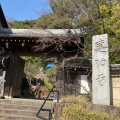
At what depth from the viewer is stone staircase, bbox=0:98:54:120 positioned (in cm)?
707

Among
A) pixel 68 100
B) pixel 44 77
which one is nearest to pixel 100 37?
pixel 68 100

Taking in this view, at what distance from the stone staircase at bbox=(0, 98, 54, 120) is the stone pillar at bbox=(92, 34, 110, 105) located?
2.41 metres

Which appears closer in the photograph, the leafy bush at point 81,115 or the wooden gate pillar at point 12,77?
the leafy bush at point 81,115

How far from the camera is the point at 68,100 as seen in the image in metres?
7.88

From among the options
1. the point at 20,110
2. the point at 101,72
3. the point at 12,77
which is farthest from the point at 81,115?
the point at 12,77

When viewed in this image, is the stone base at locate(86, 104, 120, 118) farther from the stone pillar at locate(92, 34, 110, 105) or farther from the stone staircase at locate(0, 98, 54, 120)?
the stone staircase at locate(0, 98, 54, 120)

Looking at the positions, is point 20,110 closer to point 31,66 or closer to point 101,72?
point 101,72

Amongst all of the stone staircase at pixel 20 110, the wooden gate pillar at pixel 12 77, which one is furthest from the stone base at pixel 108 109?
the wooden gate pillar at pixel 12 77

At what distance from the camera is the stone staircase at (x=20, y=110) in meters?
7.07

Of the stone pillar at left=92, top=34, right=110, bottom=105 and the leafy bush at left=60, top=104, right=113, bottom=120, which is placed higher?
the stone pillar at left=92, top=34, right=110, bottom=105

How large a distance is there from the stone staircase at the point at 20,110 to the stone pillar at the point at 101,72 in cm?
241

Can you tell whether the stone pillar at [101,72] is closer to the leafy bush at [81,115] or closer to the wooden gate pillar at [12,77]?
the leafy bush at [81,115]

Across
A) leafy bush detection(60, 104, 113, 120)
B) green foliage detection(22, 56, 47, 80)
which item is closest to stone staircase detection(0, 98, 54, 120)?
leafy bush detection(60, 104, 113, 120)

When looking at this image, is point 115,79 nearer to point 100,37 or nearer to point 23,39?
point 100,37
